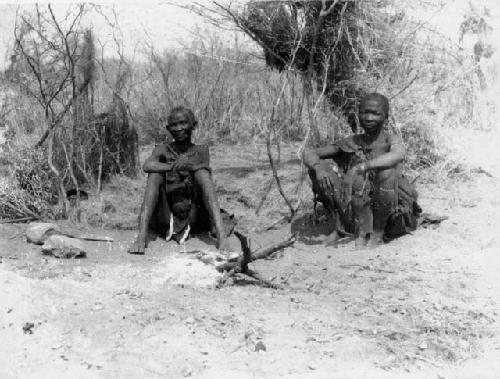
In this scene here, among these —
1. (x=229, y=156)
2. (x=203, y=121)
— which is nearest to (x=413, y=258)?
(x=229, y=156)

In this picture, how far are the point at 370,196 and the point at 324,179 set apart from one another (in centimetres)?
39

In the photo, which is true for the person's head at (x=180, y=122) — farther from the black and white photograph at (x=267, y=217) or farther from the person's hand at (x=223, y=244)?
the person's hand at (x=223, y=244)

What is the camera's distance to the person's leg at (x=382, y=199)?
497 cm

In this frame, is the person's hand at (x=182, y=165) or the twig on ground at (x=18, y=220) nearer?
the person's hand at (x=182, y=165)

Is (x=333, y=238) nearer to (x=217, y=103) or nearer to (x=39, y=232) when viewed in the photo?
(x=39, y=232)

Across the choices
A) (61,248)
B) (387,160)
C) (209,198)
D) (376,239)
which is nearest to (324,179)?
(387,160)

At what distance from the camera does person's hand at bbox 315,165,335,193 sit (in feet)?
16.7

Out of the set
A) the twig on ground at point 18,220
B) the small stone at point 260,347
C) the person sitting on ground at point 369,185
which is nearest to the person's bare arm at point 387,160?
the person sitting on ground at point 369,185

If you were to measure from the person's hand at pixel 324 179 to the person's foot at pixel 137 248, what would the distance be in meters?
1.48

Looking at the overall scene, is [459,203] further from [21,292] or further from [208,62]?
[208,62]

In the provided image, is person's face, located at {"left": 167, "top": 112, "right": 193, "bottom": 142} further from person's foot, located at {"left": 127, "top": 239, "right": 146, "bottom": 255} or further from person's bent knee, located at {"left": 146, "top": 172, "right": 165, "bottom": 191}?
person's foot, located at {"left": 127, "top": 239, "right": 146, "bottom": 255}

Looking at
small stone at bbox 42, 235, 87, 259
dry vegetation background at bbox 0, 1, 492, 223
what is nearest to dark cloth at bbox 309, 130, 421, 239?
dry vegetation background at bbox 0, 1, 492, 223

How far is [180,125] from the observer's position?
528 cm

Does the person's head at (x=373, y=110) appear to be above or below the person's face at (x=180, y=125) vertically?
above
